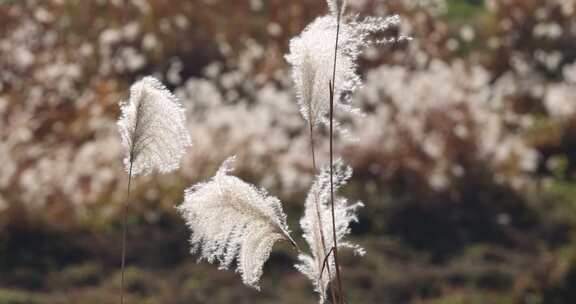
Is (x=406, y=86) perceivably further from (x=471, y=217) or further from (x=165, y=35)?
(x=165, y=35)

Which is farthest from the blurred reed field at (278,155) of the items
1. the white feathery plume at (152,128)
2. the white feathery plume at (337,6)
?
the white feathery plume at (337,6)

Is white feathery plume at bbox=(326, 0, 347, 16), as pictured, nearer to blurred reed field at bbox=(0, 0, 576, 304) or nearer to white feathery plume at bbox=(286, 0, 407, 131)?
white feathery plume at bbox=(286, 0, 407, 131)

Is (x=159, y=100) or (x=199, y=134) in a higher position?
(x=199, y=134)

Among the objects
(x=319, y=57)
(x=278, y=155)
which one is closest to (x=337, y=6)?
(x=319, y=57)

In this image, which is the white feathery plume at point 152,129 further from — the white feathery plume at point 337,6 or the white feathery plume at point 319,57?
the white feathery plume at point 337,6

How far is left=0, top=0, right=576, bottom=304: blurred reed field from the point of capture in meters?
6.06

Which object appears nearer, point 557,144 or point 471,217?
point 471,217

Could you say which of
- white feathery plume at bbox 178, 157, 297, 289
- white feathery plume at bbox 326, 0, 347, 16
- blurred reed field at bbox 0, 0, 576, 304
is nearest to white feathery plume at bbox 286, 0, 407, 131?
white feathery plume at bbox 326, 0, 347, 16

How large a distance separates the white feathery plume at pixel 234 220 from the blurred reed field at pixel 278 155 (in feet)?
10.0

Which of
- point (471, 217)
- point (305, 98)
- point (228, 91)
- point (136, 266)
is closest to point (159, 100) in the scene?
point (305, 98)

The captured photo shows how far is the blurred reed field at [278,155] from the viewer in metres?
6.06

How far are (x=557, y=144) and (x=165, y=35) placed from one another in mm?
4417

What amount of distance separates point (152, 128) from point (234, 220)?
236 mm

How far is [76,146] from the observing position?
7.94 m
